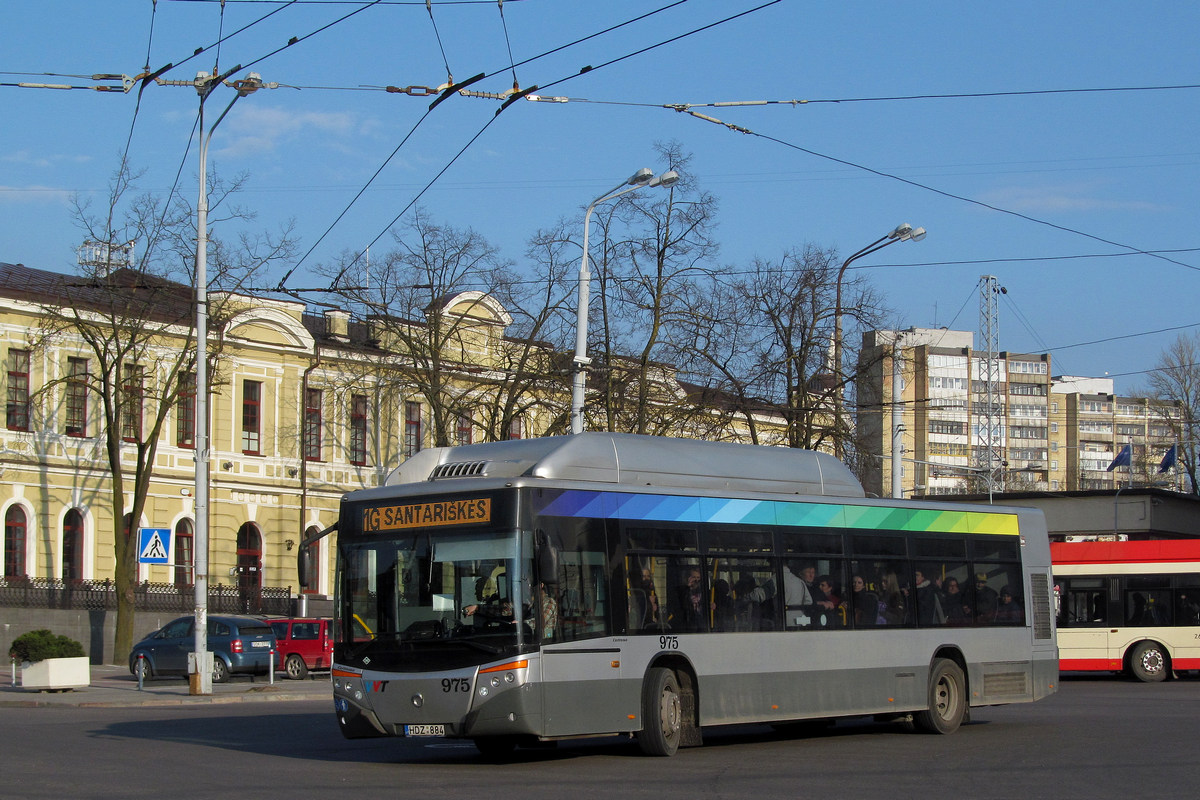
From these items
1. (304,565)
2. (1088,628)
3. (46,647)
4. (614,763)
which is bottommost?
(1088,628)

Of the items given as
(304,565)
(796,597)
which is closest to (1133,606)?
(796,597)

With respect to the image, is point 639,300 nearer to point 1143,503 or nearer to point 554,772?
point 1143,503

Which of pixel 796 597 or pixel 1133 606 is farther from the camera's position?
pixel 1133 606

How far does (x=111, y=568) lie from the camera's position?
4388 cm

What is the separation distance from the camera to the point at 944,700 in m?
18.0

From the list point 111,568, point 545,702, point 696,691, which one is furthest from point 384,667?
point 111,568

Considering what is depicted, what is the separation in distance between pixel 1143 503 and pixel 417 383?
886 inches

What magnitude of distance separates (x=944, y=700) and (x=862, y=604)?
2.05 m

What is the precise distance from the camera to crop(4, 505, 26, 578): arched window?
136 feet

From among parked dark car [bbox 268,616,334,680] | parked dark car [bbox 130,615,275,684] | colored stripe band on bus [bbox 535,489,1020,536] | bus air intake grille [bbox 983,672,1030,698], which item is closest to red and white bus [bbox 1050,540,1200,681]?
bus air intake grille [bbox 983,672,1030,698]

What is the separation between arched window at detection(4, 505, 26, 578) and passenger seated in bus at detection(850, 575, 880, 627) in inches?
1233

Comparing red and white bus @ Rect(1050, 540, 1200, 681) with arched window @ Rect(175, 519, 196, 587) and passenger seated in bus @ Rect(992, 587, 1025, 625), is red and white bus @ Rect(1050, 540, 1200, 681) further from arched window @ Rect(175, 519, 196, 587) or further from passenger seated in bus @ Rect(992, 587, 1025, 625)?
arched window @ Rect(175, 519, 196, 587)

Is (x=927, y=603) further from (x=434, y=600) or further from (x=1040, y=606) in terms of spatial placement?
(x=434, y=600)

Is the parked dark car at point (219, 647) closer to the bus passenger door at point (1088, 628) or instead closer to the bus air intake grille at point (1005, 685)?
the bus air intake grille at point (1005, 685)
